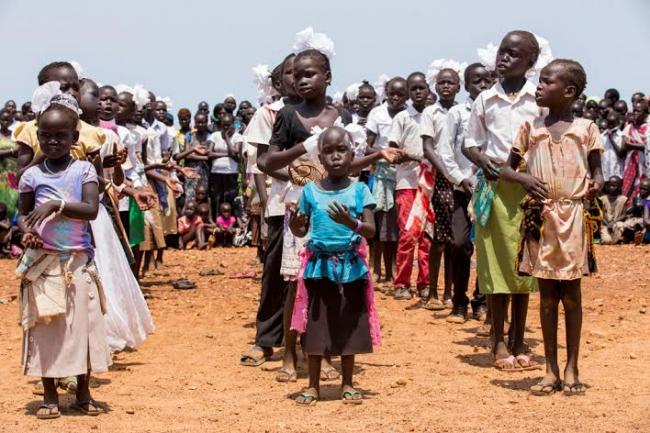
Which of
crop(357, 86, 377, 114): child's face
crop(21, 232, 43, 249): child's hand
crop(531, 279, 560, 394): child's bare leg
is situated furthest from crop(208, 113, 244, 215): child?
crop(21, 232, 43, 249): child's hand

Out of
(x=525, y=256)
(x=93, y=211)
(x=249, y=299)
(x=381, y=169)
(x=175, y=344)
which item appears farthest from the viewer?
(x=381, y=169)

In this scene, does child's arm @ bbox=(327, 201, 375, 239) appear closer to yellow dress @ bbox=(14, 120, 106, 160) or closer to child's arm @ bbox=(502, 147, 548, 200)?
child's arm @ bbox=(502, 147, 548, 200)

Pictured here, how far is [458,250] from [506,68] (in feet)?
8.28

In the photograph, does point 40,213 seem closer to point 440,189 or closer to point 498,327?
point 498,327

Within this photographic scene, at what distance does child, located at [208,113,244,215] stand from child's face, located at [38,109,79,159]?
13.2m

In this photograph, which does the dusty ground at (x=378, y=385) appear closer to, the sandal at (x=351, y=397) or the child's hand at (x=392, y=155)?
the sandal at (x=351, y=397)

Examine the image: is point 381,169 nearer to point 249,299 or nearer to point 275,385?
point 249,299

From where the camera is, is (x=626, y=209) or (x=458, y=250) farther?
(x=626, y=209)

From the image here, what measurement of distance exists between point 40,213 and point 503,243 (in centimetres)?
333

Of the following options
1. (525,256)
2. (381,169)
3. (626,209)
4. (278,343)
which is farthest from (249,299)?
(626,209)

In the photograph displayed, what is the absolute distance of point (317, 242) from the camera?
22.0 ft

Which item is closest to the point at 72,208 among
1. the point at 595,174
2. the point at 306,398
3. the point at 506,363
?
the point at 306,398

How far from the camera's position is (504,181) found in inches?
307

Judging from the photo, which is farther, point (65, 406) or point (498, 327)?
point (498, 327)
